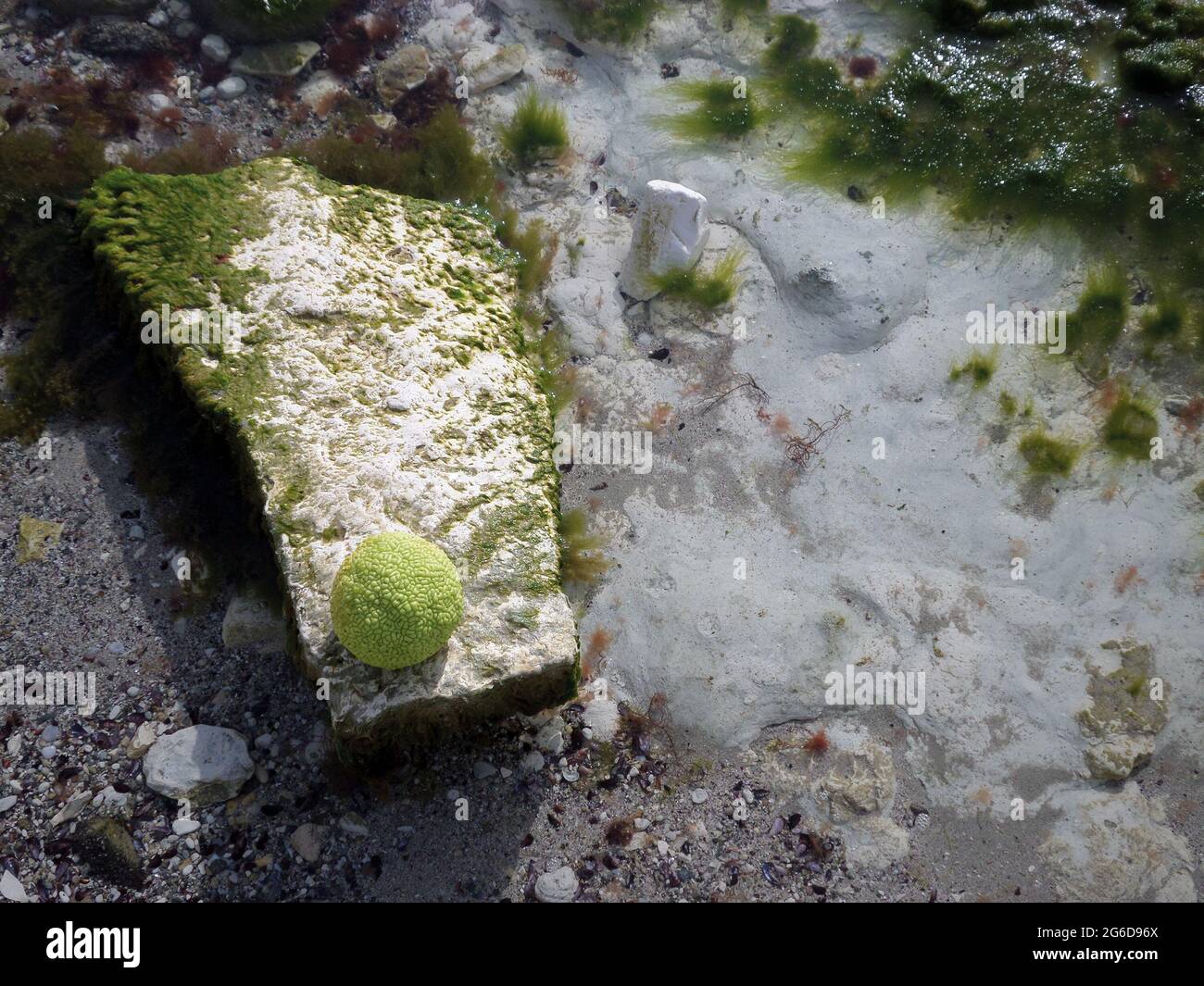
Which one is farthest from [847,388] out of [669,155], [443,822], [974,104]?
[443,822]

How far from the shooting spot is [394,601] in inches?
166

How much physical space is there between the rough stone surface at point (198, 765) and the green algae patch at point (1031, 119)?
6.59m

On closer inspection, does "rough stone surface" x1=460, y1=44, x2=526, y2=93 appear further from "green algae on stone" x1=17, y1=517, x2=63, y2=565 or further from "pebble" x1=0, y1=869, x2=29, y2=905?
"pebble" x1=0, y1=869, x2=29, y2=905

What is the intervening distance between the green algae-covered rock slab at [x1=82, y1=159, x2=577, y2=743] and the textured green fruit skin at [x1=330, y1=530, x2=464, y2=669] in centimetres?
38

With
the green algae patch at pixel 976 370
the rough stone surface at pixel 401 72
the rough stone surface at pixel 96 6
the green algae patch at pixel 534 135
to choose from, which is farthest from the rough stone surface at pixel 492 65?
the green algae patch at pixel 976 370

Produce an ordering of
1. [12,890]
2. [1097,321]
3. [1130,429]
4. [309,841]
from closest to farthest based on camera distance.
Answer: [12,890], [309,841], [1130,429], [1097,321]

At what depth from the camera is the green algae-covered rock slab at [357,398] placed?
4.86 metres

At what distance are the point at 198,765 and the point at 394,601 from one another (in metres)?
2.11

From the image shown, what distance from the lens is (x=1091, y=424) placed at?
22.0ft

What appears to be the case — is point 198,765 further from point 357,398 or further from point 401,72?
point 401,72

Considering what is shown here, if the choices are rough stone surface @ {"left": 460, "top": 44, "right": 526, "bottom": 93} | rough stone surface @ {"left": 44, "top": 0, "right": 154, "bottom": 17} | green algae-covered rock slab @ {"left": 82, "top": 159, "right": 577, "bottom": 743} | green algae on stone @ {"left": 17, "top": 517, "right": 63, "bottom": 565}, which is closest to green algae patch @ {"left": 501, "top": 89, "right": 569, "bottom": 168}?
rough stone surface @ {"left": 460, "top": 44, "right": 526, "bottom": 93}

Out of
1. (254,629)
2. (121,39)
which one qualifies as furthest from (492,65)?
(254,629)

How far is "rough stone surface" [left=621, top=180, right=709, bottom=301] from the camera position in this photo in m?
6.84

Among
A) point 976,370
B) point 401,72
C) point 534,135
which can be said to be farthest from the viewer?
point 401,72
